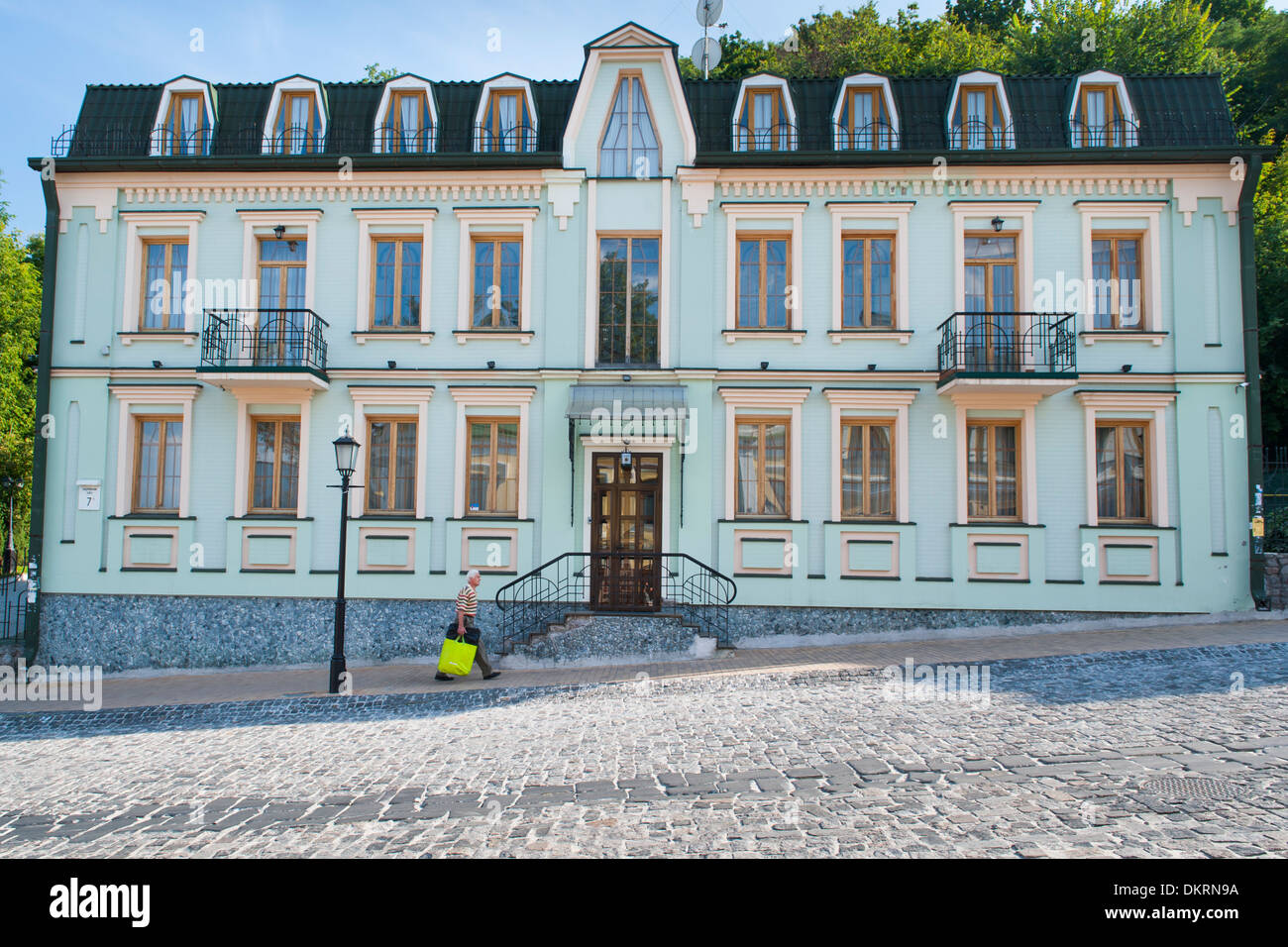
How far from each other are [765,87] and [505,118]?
515 centimetres

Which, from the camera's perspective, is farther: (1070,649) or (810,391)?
(810,391)

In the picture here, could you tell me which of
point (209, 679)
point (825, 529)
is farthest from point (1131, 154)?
point (209, 679)

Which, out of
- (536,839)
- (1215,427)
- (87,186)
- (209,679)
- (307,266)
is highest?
(87,186)

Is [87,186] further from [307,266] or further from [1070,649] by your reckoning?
[1070,649]

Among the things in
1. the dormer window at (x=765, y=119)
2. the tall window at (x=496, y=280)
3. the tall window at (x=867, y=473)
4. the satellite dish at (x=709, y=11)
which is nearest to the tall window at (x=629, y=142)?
the dormer window at (x=765, y=119)

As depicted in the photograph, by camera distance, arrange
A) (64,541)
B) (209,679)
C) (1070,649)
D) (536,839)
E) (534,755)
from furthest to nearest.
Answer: (64,541)
(209,679)
(1070,649)
(534,755)
(536,839)

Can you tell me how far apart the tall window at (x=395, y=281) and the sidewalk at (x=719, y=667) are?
6.67 metres

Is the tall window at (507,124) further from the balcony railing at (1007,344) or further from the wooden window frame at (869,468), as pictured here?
the balcony railing at (1007,344)

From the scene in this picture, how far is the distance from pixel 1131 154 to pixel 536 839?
15279 millimetres

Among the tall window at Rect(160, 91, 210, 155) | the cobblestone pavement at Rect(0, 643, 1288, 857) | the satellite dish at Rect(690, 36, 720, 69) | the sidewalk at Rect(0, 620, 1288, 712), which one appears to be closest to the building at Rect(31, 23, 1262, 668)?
the tall window at Rect(160, 91, 210, 155)

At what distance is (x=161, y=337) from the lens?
14.9 meters

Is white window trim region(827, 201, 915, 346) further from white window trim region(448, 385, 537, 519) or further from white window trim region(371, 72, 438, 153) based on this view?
white window trim region(371, 72, 438, 153)

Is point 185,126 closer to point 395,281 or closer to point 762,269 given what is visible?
point 395,281

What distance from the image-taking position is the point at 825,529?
13.9m
